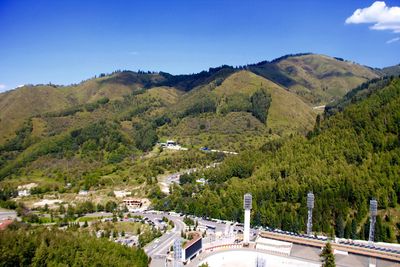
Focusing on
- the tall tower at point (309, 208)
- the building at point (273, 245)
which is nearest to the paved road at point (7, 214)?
the building at point (273, 245)

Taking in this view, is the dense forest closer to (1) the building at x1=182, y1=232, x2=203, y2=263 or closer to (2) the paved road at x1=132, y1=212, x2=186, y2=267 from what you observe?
(2) the paved road at x1=132, y1=212, x2=186, y2=267

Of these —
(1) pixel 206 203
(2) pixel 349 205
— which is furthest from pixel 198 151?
(2) pixel 349 205

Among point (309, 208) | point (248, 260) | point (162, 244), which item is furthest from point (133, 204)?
point (309, 208)

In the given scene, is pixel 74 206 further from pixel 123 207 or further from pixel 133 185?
pixel 133 185

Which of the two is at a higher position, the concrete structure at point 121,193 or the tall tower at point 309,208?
the tall tower at point 309,208

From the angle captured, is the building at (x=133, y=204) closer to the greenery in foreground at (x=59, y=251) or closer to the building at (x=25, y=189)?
the building at (x=25, y=189)
